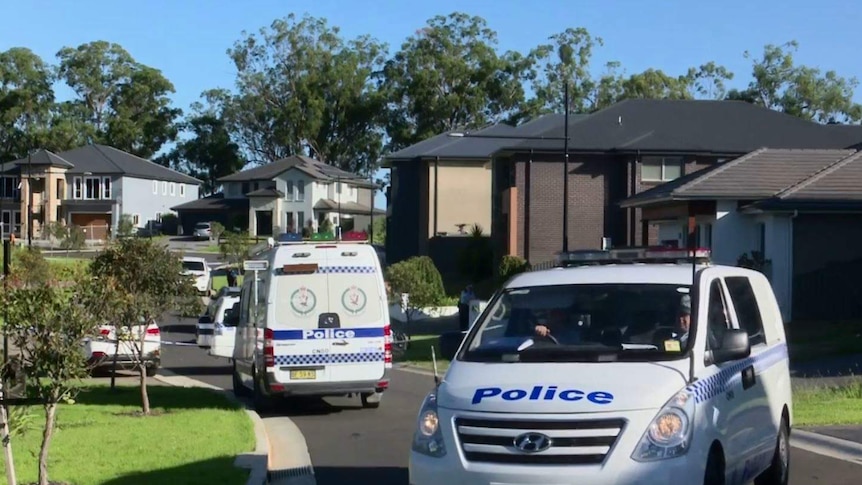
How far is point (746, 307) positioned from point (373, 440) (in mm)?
6215

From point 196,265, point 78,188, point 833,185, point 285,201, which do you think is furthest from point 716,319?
point 78,188

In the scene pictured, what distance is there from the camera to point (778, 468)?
10148 millimetres

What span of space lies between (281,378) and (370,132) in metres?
76.6

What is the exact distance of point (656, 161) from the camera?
150 feet

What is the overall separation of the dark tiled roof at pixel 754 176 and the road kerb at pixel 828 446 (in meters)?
19.5

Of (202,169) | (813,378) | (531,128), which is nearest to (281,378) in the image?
(813,378)

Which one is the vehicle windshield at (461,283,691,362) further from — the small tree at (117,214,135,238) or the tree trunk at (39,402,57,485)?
the small tree at (117,214,135,238)

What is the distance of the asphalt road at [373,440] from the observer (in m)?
11.5

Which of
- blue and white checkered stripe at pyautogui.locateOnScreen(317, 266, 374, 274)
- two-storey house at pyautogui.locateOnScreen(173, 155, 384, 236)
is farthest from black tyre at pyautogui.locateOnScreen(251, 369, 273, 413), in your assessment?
two-storey house at pyautogui.locateOnScreen(173, 155, 384, 236)

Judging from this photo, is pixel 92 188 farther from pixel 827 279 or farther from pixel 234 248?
pixel 827 279

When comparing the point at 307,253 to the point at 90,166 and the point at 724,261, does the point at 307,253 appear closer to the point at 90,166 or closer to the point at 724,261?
the point at 724,261

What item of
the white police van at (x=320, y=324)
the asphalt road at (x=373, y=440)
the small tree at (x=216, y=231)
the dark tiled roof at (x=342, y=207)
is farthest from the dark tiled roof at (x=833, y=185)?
the dark tiled roof at (x=342, y=207)

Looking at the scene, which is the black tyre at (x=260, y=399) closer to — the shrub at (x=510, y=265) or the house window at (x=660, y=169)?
the shrub at (x=510, y=265)

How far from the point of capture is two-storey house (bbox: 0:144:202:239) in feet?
296
